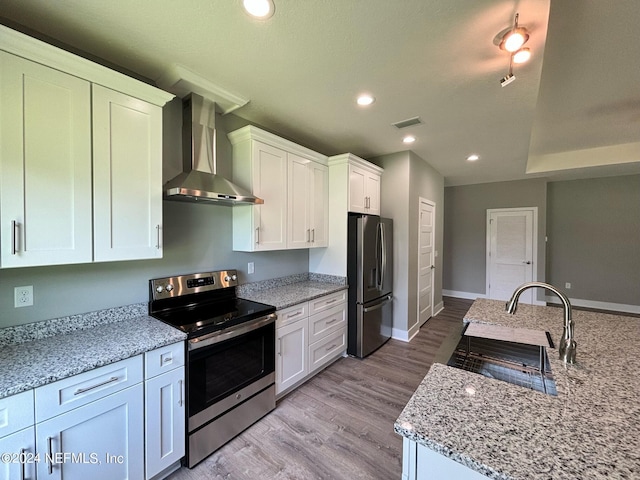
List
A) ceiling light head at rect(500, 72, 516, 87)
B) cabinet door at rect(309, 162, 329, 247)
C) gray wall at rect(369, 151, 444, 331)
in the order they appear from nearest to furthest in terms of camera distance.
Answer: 1. ceiling light head at rect(500, 72, 516, 87)
2. cabinet door at rect(309, 162, 329, 247)
3. gray wall at rect(369, 151, 444, 331)

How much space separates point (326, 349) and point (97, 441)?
1975 mm

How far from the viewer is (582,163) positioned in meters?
4.36

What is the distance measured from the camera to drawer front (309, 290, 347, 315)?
8.86ft

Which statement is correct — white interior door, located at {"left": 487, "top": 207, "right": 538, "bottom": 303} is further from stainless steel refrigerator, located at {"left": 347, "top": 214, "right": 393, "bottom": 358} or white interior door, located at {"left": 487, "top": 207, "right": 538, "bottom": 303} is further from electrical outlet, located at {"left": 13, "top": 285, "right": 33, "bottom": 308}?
electrical outlet, located at {"left": 13, "top": 285, "right": 33, "bottom": 308}

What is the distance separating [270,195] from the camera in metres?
2.62

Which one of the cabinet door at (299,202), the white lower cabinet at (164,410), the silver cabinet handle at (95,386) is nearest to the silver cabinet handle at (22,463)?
the silver cabinet handle at (95,386)

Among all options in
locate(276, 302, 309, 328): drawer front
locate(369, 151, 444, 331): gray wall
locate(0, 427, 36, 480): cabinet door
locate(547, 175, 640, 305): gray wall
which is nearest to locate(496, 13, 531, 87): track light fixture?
locate(369, 151, 444, 331): gray wall

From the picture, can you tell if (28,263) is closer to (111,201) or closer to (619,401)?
(111,201)

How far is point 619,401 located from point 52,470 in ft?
7.50

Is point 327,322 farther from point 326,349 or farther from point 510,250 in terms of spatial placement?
point 510,250

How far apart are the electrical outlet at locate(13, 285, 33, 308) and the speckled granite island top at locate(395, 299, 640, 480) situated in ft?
6.76

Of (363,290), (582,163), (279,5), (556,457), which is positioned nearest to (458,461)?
(556,457)

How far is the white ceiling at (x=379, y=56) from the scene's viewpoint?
1.41 m

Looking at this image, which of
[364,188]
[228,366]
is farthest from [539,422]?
[364,188]
